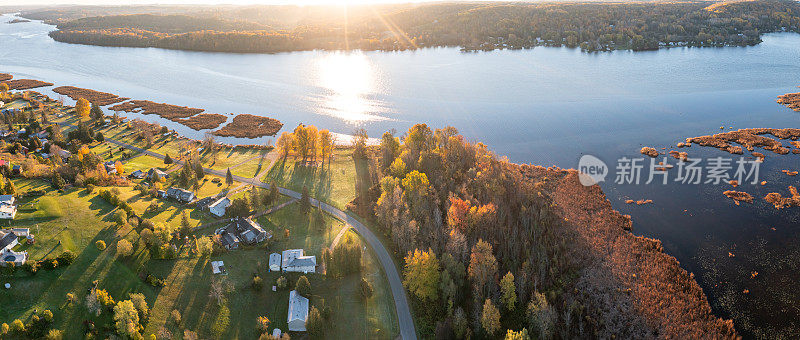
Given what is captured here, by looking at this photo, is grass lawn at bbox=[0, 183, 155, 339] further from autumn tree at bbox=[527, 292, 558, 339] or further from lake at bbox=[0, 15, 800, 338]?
lake at bbox=[0, 15, 800, 338]

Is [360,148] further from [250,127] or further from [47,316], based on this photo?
[47,316]

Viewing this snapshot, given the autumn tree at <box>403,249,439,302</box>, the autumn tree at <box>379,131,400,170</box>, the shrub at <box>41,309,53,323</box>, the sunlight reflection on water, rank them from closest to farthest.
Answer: the shrub at <box>41,309,53,323</box>
the autumn tree at <box>403,249,439,302</box>
the autumn tree at <box>379,131,400,170</box>
the sunlight reflection on water

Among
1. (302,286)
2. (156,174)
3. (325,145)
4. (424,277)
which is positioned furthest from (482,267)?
(156,174)

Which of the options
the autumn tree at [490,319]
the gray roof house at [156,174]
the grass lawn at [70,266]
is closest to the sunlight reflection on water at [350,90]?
the gray roof house at [156,174]

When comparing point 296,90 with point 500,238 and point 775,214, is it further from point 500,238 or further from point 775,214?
point 775,214

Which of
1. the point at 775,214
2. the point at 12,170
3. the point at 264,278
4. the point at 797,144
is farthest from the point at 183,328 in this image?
the point at 797,144

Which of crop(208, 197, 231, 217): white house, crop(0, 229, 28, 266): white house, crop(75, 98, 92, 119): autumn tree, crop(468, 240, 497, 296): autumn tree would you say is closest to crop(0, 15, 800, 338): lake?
crop(75, 98, 92, 119): autumn tree
